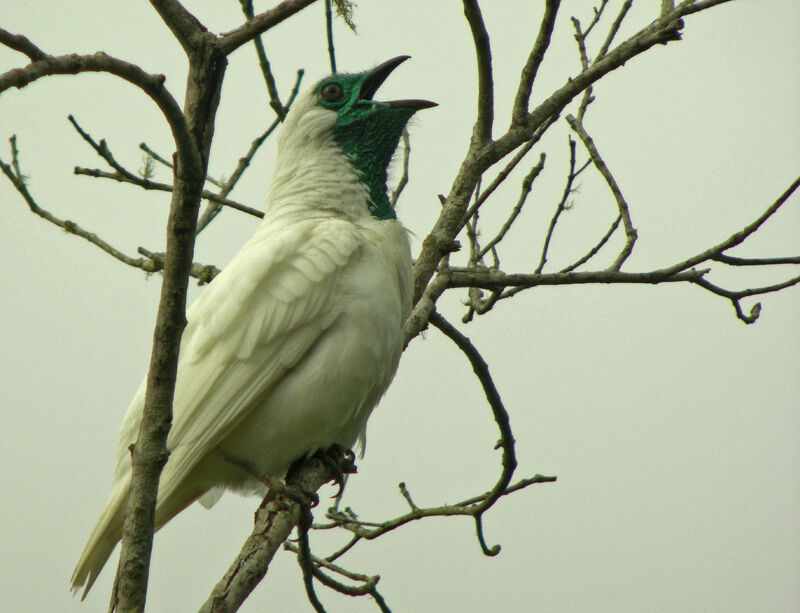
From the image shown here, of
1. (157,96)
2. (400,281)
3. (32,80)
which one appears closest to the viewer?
(32,80)

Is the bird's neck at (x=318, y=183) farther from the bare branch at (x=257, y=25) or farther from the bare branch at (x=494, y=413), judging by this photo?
the bare branch at (x=257, y=25)

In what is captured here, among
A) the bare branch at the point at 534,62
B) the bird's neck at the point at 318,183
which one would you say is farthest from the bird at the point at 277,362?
the bare branch at the point at 534,62

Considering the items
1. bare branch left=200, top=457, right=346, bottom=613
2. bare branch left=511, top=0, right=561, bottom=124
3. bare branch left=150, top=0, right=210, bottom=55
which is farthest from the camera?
bare branch left=511, top=0, right=561, bottom=124

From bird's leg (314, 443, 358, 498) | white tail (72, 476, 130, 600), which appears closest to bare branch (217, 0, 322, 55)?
white tail (72, 476, 130, 600)

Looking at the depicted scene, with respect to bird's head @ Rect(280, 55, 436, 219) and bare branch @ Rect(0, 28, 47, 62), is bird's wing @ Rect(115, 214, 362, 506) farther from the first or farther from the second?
bare branch @ Rect(0, 28, 47, 62)

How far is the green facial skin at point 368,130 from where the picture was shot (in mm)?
5059

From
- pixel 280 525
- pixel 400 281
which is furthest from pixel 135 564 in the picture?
pixel 400 281

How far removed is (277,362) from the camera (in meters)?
4.11

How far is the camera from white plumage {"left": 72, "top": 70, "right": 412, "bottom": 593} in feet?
13.1

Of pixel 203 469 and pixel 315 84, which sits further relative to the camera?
pixel 315 84

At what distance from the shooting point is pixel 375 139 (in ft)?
16.9

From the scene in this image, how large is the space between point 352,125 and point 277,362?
1728 millimetres

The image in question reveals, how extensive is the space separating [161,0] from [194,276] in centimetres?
300

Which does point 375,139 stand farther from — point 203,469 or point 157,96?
point 157,96
